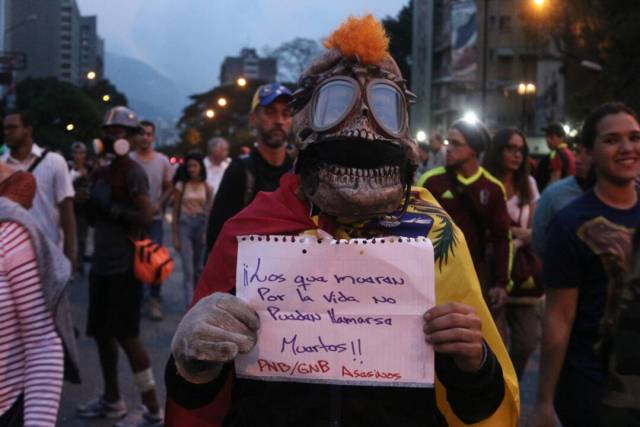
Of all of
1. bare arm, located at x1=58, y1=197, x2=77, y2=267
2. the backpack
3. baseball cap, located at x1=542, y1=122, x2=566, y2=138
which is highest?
baseball cap, located at x1=542, y1=122, x2=566, y2=138

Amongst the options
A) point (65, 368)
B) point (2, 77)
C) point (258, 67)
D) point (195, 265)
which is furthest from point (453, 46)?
point (258, 67)

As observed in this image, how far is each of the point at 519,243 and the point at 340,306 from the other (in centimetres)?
435

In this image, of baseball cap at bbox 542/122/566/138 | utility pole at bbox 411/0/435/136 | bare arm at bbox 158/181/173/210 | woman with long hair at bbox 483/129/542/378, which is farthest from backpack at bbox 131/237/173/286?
utility pole at bbox 411/0/435/136

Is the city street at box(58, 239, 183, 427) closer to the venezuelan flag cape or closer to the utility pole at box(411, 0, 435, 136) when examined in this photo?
the venezuelan flag cape

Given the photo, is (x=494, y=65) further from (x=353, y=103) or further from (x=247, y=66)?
(x=247, y=66)

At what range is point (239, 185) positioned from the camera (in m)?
4.86

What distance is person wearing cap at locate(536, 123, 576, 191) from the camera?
9305 millimetres

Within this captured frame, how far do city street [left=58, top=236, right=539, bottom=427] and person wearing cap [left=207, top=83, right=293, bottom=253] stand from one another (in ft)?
7.16

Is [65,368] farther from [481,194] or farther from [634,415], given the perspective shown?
[481,194]

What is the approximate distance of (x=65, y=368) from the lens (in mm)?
3080

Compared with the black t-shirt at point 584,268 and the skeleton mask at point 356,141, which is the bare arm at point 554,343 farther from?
the skeleton mask at point 356,141

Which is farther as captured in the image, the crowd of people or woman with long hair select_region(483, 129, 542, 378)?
woman with long hair select_region(483, 129, 542, 378)

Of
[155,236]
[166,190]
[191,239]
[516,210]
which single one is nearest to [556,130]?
[516,210]

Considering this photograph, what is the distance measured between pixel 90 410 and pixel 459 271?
4541 millimetres
